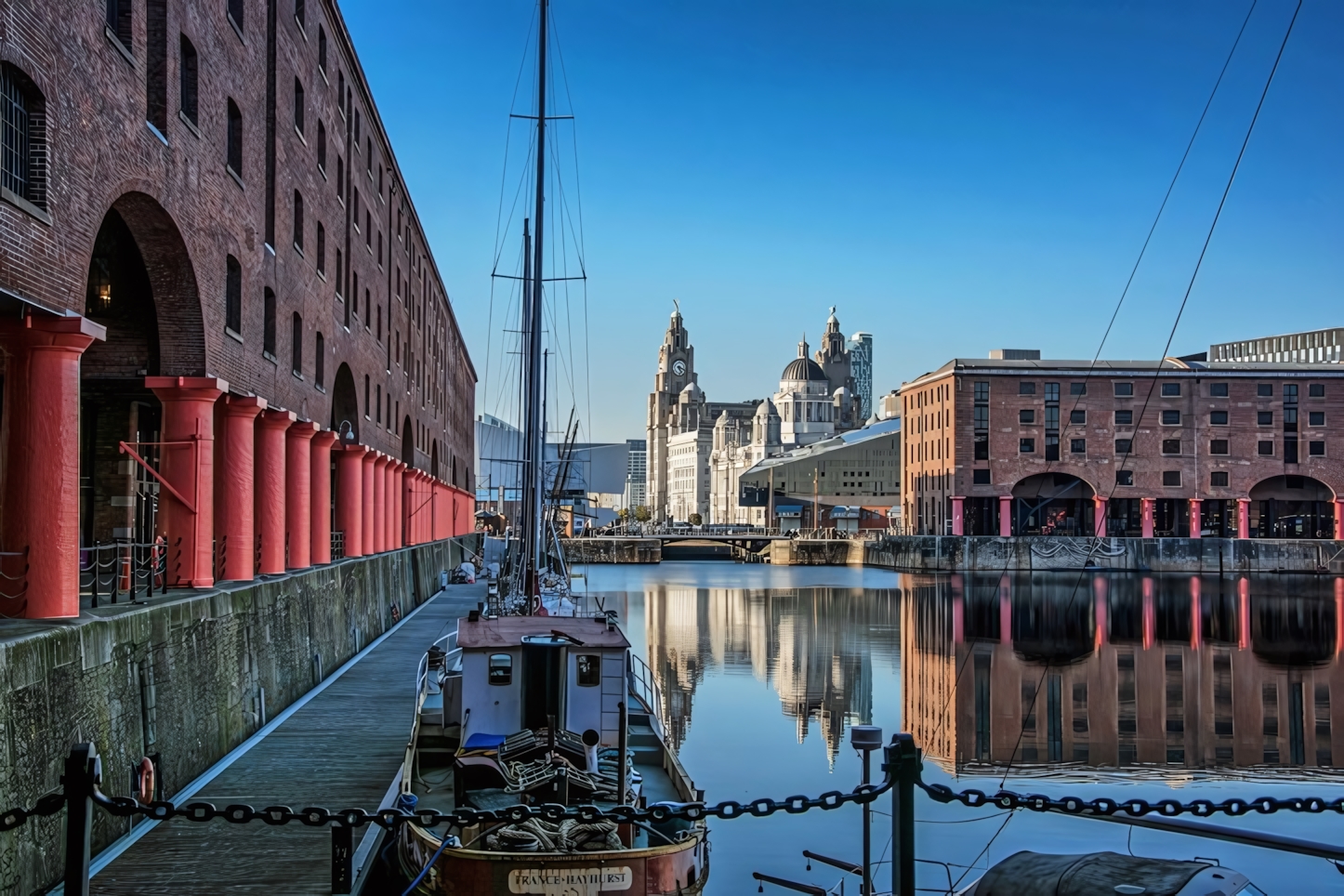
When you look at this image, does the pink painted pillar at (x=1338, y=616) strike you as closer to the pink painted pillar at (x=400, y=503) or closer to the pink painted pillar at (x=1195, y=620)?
the pink painted pillar at (x=1195, y=620)

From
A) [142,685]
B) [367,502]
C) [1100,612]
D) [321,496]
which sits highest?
[321,496]

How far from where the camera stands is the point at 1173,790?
2584 centimetres

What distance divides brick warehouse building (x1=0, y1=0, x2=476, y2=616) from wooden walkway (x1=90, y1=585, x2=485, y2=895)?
3.22 meters

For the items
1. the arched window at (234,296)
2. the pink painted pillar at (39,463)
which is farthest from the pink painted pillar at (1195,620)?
the pink painted pillar at (39,463)

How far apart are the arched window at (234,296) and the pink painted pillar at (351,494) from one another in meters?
14.5

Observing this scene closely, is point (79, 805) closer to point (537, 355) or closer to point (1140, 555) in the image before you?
point (537, 355)

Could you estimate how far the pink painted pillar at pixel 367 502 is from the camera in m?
44.8

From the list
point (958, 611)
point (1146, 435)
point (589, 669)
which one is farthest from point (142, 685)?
point (1146, 435)

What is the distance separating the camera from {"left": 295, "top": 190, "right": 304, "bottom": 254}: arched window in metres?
33.4

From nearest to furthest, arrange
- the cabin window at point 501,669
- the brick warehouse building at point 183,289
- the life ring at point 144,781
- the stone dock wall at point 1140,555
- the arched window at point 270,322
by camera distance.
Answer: the brick warehouse building at point 183,289, the life ring at point 144,781, the cabin window at point 501,669, the arched window at point 270,322, the stone dock wall at point 1140,555

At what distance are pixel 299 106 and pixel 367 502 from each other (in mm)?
15483

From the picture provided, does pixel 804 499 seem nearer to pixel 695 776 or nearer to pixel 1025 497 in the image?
pixel 1025 497

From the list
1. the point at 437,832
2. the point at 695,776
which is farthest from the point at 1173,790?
the point at 437,832

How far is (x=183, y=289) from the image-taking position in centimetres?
2284
